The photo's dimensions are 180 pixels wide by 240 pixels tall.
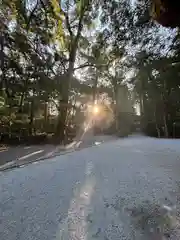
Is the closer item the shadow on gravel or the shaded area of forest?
the shadow on gravel

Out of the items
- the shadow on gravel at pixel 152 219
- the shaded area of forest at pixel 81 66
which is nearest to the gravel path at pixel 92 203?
the shadow on gravel at pixel 152 219

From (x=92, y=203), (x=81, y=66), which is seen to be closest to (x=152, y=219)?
(x=92, y=203)

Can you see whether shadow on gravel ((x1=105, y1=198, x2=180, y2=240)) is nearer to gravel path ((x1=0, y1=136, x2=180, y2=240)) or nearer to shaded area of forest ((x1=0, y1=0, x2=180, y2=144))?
gravel path ((x1=0, y1=136, x2=180, y2=240))

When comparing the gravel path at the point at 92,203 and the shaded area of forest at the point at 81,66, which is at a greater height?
the shaded area of forest at the point at 81,66

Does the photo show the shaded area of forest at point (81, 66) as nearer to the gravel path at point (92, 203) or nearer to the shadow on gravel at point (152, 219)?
the gravel path at point (92, 203)

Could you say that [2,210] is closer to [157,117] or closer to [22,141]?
[22,141]

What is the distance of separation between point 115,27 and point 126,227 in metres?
3.50

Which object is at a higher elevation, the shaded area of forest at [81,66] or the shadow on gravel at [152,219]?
the shaded area of forest at [81,66]

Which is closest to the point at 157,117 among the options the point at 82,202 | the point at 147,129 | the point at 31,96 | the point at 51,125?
the point at 147,129

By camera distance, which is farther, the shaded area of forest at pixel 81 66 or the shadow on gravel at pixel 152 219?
the shaded area of forest at pixel 81 66

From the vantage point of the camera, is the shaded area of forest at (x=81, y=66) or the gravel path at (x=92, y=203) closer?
the gravel path at (x=92, y=203)

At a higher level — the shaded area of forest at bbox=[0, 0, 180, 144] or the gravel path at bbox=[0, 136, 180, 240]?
the shaded area of forest at bbox=[0, 0, 180, 144]

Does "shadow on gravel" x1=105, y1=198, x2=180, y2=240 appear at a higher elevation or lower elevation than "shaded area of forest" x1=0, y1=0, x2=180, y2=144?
lower

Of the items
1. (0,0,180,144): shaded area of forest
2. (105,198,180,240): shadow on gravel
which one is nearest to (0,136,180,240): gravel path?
(105,198,180,240): shadow on gravel
